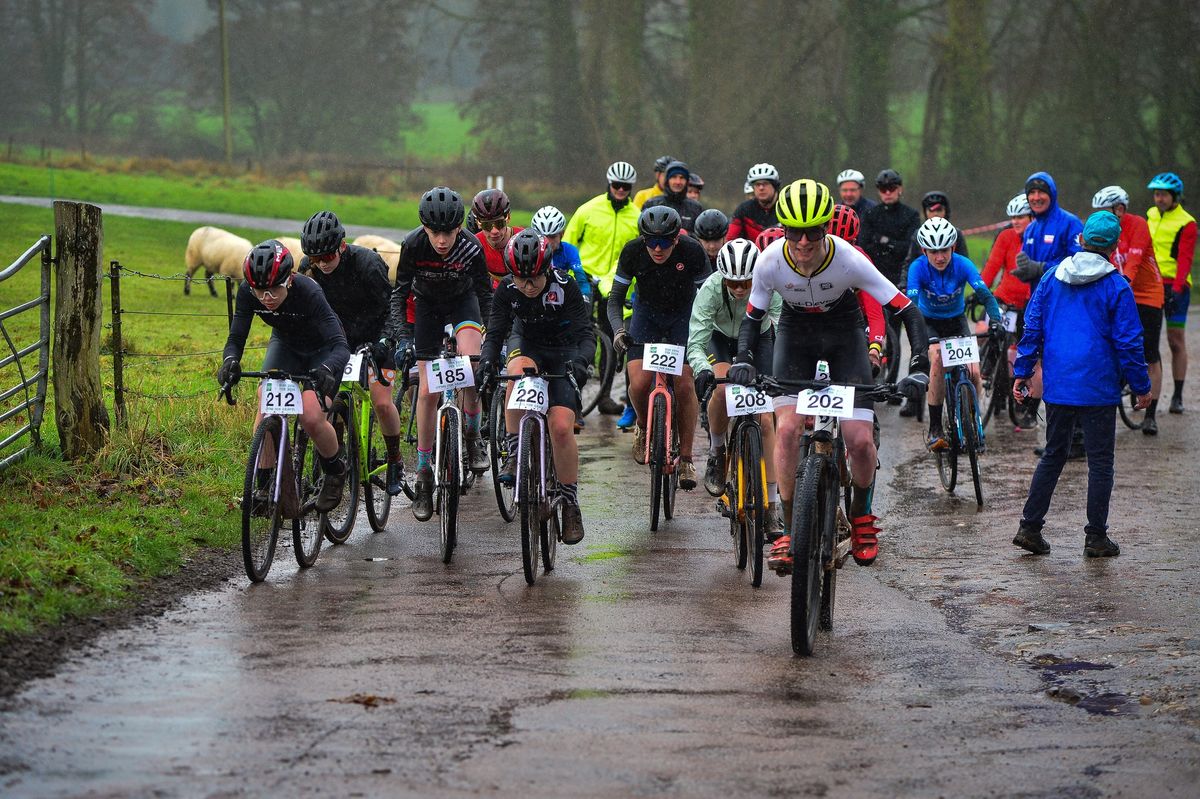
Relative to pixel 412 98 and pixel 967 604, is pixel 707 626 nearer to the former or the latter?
pixel 967 604

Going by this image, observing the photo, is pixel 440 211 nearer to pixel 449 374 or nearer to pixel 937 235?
pixel 449 374

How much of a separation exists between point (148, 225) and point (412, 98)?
26732 mm

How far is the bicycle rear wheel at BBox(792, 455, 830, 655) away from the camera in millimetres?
6906

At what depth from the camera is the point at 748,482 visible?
29.3ft

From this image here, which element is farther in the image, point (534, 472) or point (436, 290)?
point (436, 290)

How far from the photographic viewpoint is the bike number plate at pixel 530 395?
28.0 feet

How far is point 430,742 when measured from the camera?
5637 millimetres

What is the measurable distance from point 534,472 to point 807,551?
206 centimetres

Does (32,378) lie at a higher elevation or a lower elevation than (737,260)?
lower

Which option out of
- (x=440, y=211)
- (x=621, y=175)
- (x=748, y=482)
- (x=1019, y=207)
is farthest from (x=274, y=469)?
(x=1019, y=207)

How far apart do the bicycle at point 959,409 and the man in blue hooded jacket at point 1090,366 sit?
5.87 feet

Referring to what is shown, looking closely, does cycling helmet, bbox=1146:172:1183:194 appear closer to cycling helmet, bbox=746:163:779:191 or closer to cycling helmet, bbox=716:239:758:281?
cycling helmet, bbox=746:163:779:191

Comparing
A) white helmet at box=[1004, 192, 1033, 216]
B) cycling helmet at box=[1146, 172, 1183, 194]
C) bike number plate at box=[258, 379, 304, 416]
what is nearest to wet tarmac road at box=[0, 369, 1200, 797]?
bike number plate at box=[258, 379, 304, 416]

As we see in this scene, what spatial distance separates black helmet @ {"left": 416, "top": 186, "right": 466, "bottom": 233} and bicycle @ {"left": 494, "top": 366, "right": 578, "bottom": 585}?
1718 mm
